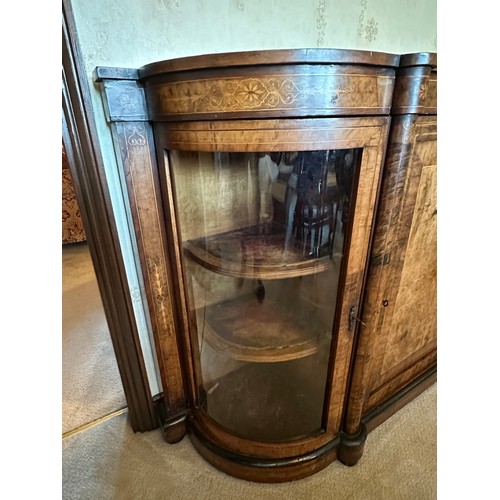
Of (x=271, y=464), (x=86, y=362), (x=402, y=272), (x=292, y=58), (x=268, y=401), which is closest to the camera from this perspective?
(x=292, y=58)

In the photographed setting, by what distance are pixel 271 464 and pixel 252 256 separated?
2.40 feet

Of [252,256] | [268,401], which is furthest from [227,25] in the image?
[268,401]

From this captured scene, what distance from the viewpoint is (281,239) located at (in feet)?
3.04

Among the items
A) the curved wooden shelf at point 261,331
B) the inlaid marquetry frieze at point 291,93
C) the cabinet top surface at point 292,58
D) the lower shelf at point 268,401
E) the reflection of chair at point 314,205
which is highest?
the cabinet top surface at point 292,58

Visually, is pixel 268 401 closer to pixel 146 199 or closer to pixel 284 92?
pixel 146 199

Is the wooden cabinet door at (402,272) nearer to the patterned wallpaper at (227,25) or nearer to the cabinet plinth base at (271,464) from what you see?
the cabinet plinth base at (271,464)

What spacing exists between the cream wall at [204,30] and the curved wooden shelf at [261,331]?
278mm

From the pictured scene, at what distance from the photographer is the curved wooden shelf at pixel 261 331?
1010 millimetres

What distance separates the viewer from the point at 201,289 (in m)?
1.03

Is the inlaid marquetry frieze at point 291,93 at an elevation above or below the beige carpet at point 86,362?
above

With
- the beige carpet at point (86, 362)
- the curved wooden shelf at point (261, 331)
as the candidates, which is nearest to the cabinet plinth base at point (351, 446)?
the curved wooden shelf at point (261, 331)

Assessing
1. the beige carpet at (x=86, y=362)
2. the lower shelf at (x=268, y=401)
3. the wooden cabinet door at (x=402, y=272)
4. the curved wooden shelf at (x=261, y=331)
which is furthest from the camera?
the beige carpet at (x=86, y=362)

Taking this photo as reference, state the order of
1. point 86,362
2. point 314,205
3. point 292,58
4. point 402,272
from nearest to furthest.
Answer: point 292,58, point 314,205, point 402,272, point 86,362
